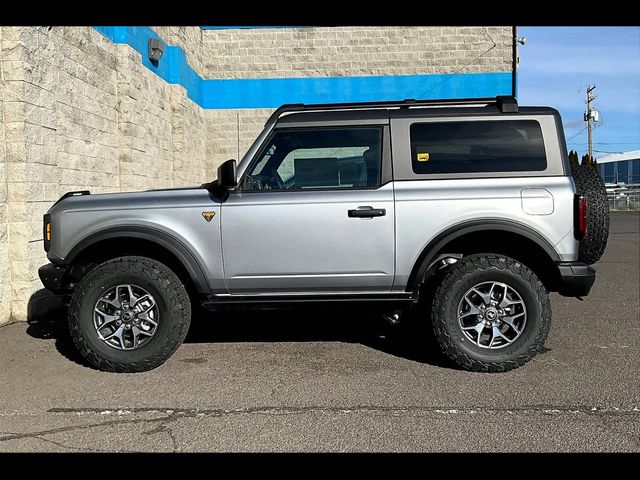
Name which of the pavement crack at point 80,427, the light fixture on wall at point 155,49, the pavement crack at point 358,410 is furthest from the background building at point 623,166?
the pavement crack at point 80,427

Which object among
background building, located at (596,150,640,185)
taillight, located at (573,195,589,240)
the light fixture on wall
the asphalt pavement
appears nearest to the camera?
the asphalt pavement

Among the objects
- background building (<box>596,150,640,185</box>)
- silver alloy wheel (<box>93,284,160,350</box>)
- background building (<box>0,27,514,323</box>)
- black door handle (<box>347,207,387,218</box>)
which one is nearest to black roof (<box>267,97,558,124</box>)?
black door handle (<box>347,207,387,218</box>)

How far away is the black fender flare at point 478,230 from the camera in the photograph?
14.2ft

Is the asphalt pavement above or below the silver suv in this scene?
below

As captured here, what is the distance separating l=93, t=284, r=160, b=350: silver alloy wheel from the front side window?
121 cm

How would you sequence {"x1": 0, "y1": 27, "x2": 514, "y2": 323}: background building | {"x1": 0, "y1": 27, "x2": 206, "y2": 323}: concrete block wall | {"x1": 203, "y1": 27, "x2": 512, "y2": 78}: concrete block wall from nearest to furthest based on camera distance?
{"x1": 0, "y1": 27, "x2": 206, "y2": 323}: concrete block wall → {"x1": 0, "y1": 27, "x2": 514, "y2": 323}: background building → {"x1": 203, "y1": 27, "x2": 512, "y2": 78}: concrete block wall

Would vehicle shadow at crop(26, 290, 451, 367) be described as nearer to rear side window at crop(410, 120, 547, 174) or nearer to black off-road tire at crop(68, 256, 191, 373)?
black off-road tire at crop(68, 256, 191, 373)

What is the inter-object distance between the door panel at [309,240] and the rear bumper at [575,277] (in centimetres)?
133

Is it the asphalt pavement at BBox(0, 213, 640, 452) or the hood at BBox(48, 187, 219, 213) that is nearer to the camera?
the asphalt pavement at BBox(0, 213, 640, 452)

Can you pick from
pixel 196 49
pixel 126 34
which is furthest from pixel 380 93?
pixel 126 34

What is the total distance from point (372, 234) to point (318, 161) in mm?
774

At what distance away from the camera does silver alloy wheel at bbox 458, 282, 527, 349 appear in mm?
4348

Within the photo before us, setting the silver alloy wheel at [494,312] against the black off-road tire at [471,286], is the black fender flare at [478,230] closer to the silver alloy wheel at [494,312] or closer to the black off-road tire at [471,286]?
the black off-road tire at [471,286]
